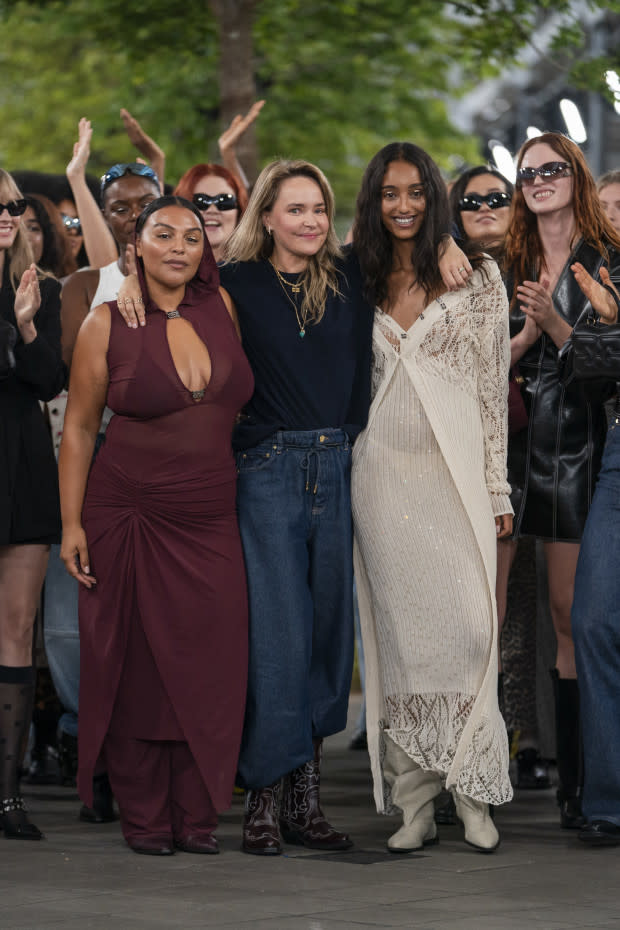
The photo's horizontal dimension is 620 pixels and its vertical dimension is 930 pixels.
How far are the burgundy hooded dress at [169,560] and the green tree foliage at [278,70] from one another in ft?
18.9

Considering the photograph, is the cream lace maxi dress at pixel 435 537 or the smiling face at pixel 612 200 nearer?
the cream lace maxi dress at pixel 435 537

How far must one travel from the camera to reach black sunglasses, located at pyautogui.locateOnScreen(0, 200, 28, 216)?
245 inches

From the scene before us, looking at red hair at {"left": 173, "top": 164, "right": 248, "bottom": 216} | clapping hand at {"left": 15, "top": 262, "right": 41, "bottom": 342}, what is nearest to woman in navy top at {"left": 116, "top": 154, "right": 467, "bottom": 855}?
clapping hand at {"left": 15, "top": 262, "right": 41, "bottom": 342}

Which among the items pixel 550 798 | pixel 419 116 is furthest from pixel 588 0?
pixel 419 116

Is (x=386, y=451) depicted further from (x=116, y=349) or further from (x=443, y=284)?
(x=116, y=349)

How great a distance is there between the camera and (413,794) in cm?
604

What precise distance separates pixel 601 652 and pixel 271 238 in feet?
6.45

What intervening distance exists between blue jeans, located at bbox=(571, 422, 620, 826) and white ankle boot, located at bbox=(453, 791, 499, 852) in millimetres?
385

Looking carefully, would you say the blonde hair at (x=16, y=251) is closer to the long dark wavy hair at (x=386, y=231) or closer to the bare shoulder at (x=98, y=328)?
the bare shoulder at (x=98, y=328)

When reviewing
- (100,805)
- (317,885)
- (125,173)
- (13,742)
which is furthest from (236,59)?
(317,885)

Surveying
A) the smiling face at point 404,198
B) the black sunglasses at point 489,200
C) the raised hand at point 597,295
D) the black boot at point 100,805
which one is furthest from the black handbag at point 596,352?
the black boot at point 100,805

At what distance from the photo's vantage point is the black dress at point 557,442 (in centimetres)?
652

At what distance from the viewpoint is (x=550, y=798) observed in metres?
7.27

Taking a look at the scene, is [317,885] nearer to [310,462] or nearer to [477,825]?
[477,825]
